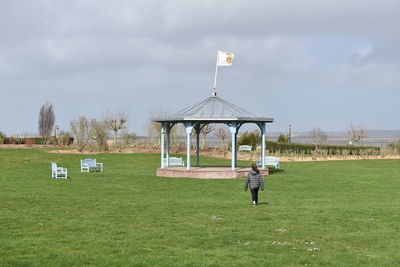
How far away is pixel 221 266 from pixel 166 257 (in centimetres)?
102

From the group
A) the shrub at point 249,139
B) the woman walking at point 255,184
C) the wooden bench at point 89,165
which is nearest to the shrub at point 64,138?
the shrub at point 249,139

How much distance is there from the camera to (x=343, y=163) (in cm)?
3953

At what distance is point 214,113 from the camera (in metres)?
28.2

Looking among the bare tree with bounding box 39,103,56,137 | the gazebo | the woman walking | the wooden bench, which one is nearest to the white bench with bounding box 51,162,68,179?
the wooden bench

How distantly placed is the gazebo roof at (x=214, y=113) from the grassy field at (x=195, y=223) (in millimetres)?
3927

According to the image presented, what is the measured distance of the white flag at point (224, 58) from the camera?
3036 centimetres

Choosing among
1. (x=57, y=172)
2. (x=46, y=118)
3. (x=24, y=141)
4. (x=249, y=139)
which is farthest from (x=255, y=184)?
(x=46, y=118)

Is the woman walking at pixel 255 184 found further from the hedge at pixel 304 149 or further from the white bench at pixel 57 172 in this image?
the hedge at pixel 304 149

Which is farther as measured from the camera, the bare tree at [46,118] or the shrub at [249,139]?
the bare tree at [46,118]

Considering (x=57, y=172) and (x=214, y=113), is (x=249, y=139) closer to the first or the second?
(x=214, y=113)

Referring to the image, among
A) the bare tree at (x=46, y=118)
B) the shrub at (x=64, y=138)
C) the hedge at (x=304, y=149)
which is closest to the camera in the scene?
the hedge at (x=304, y=149)

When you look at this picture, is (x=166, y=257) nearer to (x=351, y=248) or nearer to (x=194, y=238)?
(x=194, y=238)

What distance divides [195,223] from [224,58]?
18091 mm

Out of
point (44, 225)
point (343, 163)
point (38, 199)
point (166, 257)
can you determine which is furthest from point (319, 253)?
point (343, 163)
